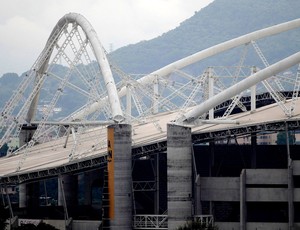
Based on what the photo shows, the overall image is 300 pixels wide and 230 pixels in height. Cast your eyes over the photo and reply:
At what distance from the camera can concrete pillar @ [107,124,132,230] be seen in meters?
116

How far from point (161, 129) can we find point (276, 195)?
21242 millimetres

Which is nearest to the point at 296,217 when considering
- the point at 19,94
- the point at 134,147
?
the point at 134,147

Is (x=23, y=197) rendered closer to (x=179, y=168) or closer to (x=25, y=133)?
(x=25, y=133)

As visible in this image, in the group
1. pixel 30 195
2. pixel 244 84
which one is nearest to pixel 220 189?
pixel 244 84

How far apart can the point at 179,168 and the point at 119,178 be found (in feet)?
22.5

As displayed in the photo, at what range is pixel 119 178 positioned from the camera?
4582 inches

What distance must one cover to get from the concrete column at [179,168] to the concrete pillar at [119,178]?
209 inches

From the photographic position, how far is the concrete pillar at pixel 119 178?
380ft

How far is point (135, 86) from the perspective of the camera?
139750mm

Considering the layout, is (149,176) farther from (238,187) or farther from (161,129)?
(238,187)

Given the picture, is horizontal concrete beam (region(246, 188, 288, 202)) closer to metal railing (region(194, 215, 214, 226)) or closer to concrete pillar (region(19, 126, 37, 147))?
metal railing (region(194, 215, 214, 226))

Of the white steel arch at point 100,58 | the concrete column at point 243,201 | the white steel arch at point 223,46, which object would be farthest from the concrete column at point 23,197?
the concrete column at point 243,201

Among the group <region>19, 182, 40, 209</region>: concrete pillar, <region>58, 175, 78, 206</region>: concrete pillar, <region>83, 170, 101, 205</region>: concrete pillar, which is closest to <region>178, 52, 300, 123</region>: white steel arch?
<region>58, 175, 78, 206</region>: concrete pillar

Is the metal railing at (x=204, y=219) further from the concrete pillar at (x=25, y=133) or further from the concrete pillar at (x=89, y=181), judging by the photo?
the concrete pillar at (x=25, y=133)
